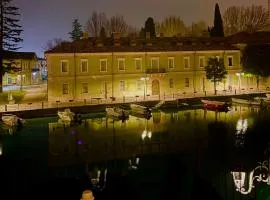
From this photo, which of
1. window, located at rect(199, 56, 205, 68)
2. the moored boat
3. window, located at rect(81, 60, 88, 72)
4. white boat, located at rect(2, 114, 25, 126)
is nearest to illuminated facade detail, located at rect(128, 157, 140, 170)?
white boat, located at rect(2, 114, 25, 126)

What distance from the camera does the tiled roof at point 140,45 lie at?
124 feet

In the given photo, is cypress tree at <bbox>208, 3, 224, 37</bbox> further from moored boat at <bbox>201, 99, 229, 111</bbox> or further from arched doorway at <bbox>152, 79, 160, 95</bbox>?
moored boat at <bbox>201, 99, 229, 111</bbox>

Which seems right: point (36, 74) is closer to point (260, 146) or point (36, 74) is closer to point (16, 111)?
point (16, 111)

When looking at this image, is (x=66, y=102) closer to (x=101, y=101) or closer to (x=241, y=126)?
(x=101, y=101)

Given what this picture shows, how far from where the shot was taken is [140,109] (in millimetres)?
33219

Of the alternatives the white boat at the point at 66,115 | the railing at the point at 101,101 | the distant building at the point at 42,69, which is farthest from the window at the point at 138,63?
the distant building at the point at 42,69

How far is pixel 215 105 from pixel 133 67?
9.49 metres

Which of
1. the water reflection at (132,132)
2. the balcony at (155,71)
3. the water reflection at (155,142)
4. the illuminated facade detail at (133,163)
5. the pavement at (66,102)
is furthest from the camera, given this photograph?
the balcony at (155,71)

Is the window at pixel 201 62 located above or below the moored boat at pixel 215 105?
above

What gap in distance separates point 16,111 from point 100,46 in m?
11.6

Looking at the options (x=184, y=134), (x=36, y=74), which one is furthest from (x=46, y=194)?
(x=36, y=74)

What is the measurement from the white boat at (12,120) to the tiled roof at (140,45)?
29.2 feet

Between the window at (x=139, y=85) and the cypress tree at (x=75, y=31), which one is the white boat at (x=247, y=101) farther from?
the cypress tree at (x=75, y=31)

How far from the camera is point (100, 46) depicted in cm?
3869
